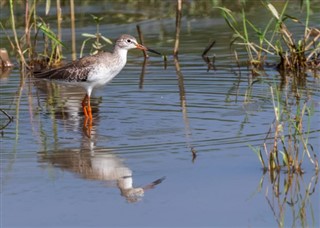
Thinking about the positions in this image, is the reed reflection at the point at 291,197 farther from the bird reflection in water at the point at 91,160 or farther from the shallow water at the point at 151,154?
the bird reflection in water at the point at 91,160

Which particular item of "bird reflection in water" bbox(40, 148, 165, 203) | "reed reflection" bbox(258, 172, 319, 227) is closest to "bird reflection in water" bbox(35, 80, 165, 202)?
"bird reflection in water" bbox(40, 148, 165, 203)

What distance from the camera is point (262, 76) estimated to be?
13305 mm

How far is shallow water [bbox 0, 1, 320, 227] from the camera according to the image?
741 centimetres

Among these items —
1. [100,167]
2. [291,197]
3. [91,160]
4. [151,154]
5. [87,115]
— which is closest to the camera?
[291,197]

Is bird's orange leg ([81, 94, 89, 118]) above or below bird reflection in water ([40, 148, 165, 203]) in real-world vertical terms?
below

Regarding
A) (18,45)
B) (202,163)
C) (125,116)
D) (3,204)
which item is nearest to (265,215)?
(202,163)

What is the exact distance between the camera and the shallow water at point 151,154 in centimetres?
741

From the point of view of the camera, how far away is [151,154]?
29.9ft

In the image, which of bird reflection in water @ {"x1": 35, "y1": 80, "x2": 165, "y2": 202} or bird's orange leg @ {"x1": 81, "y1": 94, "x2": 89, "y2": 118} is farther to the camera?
bird's orange leg @ {"x1": 81, "y1": 94, "x2": 89, "y2": 118}

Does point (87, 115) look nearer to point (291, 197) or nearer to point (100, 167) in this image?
point (100, 167)

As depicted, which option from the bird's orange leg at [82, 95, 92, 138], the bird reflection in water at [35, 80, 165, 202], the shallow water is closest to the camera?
the shallow water

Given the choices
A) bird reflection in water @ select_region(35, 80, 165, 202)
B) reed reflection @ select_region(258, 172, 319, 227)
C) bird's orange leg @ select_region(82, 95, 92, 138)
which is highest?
reed reflection @ select_region(258, 172, 319, 227)

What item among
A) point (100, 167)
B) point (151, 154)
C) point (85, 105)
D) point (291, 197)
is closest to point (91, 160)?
point (100, 167)

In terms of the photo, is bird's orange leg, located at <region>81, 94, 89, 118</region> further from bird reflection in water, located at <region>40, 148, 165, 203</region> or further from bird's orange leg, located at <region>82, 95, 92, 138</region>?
bird reflection in water, located at <region>40, 148, 165, 203</region>
